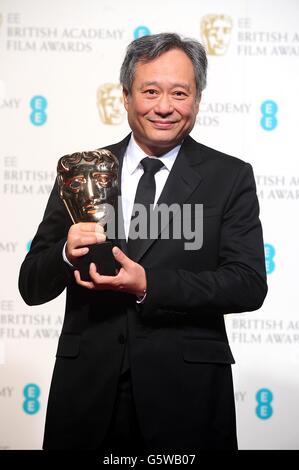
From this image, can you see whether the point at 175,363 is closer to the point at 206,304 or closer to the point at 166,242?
the point at 206,304

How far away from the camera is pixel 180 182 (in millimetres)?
1783

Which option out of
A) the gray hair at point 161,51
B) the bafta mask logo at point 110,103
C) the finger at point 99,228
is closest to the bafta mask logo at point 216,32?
the bafta mask logo at point 110,103

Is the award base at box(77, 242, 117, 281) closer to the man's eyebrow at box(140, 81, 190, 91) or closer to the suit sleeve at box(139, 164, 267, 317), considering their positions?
the suit sleeve at box(139, 164, 267, 317)

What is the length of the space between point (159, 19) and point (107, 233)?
5.89 ft

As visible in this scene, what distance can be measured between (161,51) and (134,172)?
29 centimetres

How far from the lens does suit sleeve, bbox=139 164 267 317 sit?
1.66m

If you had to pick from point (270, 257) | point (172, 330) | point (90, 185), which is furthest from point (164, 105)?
point (270, 257)

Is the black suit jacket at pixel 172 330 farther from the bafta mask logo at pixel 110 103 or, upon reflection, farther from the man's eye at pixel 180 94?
the bafta mask logo at pixel 110 103

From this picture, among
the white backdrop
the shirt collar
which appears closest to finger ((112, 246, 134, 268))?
the shirt collar

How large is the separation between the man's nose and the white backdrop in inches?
56.9

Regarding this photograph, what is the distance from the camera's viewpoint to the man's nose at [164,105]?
179 centimetres

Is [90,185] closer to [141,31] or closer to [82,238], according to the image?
[82,238]

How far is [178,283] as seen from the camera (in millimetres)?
1668

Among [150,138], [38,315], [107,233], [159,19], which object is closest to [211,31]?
[159,19]
